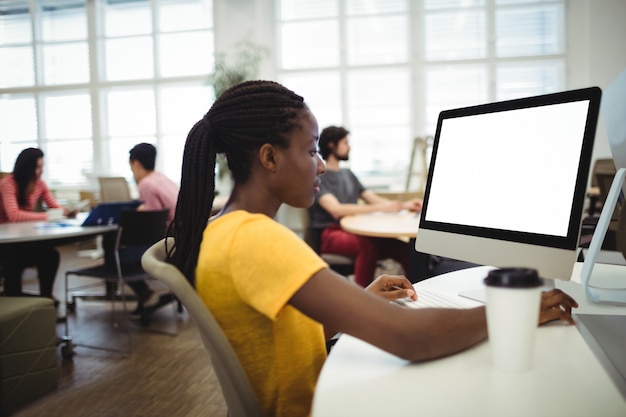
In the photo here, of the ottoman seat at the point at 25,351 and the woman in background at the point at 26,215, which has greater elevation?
the woman in background at the point at 26,215

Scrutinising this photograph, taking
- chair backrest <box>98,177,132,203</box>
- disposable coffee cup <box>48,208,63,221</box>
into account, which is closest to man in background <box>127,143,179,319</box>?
disposable coffee cup <box>48,208,63,221</box>

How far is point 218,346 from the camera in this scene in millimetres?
720

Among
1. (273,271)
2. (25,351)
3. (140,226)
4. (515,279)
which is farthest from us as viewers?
(140,226)

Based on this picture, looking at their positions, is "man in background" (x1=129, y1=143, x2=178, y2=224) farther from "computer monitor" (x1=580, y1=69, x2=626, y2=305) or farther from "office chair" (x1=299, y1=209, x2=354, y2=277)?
"computer monitor" (x1=580, y1=69, x2=626, y2=305)

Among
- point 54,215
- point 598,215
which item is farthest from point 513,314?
point 598,215

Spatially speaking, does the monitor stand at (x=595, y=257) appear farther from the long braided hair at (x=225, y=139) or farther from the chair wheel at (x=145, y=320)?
the chair wheel at (x=145, y=320)

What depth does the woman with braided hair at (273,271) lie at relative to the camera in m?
0.73

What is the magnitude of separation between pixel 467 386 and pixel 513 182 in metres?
0.53

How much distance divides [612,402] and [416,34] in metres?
6.26

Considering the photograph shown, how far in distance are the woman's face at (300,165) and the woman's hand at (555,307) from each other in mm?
481

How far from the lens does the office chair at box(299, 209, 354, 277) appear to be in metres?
2.97

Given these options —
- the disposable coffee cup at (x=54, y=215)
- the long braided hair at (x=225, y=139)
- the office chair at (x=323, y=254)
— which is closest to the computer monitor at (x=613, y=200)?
the long braided hair at (x=225, y=139)

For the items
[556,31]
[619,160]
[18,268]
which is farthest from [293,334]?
[556,31]

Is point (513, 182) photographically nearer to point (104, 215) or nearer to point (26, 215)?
point (104, 215)
